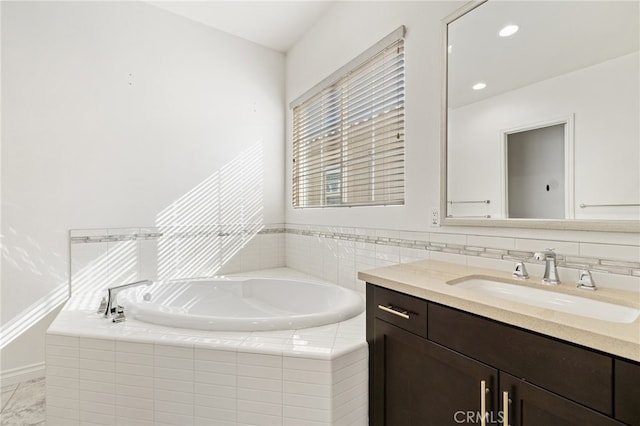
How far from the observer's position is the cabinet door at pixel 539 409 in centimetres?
71

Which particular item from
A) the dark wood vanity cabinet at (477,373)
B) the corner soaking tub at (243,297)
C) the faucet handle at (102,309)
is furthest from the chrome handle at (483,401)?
the faucet handle at (102,309)

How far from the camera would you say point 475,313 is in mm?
937

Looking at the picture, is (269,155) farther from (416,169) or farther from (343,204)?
(416,169)

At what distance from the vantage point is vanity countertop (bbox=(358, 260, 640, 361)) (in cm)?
68

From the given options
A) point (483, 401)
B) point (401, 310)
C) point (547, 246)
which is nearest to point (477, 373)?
point (483, 401)

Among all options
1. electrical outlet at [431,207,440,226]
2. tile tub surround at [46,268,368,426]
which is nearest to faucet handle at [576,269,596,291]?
electrical outlet at [431,207,440,226]

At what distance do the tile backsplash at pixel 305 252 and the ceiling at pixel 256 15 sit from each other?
179 centimetres

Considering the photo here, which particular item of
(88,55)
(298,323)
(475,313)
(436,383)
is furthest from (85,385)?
(88,55)

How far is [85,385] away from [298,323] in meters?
1.07

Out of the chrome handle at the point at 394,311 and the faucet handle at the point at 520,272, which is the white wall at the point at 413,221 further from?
the chrome handle at the point at 394,311

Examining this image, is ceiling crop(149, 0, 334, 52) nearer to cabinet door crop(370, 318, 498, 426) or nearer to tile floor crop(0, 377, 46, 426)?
cabinet door crop(370, 318, 498, 426)

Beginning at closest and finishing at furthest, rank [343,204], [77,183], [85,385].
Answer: [85,385] → [77,183] → [343,204]

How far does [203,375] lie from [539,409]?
1.23 m

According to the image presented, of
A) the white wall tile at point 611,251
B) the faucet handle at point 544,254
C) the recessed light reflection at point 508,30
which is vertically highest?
the recessed light reflection at point 508,30
